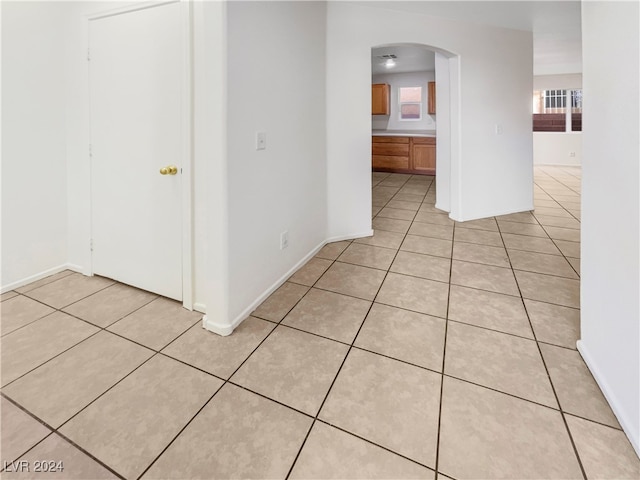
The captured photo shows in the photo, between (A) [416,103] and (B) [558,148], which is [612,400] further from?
(B) [558,148]

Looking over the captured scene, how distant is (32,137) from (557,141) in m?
10.5

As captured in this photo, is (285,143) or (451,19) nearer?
(285,143)

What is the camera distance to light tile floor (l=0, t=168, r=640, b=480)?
1.20m

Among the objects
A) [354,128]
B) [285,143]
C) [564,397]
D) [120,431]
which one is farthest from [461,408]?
[354,128]

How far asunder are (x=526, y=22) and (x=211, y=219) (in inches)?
164

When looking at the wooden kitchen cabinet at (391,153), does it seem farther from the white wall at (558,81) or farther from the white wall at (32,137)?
the white wall at (32,137)

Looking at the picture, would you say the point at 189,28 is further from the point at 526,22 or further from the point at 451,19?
the point at 526,22

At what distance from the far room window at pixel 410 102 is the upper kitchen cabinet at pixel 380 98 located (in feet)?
1.27

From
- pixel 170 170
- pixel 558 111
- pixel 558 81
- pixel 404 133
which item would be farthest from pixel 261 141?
pixel 558 111

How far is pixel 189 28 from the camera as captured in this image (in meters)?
1.93

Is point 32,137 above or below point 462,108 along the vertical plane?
below

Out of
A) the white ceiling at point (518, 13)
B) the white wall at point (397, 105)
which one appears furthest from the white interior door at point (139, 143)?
the white wall at point (397, 105)

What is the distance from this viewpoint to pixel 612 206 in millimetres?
1355

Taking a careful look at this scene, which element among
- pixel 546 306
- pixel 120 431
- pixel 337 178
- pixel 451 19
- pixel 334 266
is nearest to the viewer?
pixel 120 431
